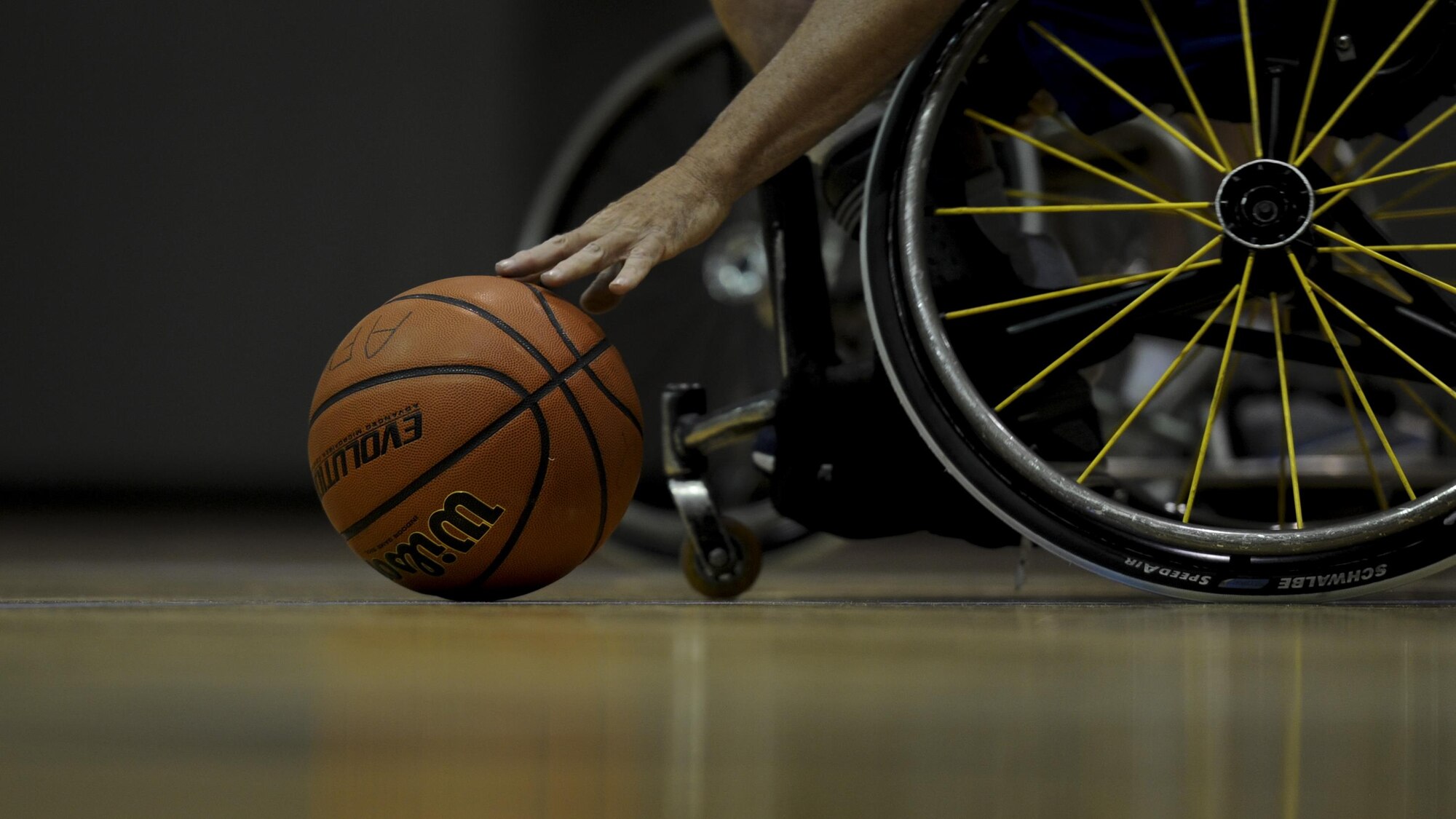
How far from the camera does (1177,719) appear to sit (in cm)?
79

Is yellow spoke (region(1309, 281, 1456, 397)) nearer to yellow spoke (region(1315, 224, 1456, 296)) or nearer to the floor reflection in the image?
yellow spoke (region(1315, 224, 1456, 296))

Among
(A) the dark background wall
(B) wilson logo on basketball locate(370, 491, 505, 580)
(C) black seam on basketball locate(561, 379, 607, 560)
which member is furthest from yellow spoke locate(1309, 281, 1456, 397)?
(A) the dark background wall

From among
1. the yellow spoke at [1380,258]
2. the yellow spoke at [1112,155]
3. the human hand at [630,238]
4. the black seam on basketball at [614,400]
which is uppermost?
the yellow spoke at [1112,155]

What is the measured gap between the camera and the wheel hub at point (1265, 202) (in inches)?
48.8

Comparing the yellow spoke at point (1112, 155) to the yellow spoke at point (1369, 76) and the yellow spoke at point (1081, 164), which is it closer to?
the yellow spoke at point (1081, 164)

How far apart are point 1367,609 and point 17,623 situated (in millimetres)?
1339

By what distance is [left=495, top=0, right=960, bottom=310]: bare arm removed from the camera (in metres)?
1.32

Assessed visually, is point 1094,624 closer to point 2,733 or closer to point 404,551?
point 404,551

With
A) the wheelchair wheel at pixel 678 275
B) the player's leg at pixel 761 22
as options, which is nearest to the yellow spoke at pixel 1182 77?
the player's leg at pixel 761 22

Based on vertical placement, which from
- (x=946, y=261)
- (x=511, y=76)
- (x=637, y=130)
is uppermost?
(x=511, y=76)

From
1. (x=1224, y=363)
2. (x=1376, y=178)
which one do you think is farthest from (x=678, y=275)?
(x=1376, y=178)

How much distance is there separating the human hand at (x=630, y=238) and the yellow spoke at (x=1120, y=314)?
0.35 m

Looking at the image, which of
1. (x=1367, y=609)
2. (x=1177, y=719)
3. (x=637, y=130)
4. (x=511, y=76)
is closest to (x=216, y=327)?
(x=511, y=76)

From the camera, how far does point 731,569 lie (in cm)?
165
